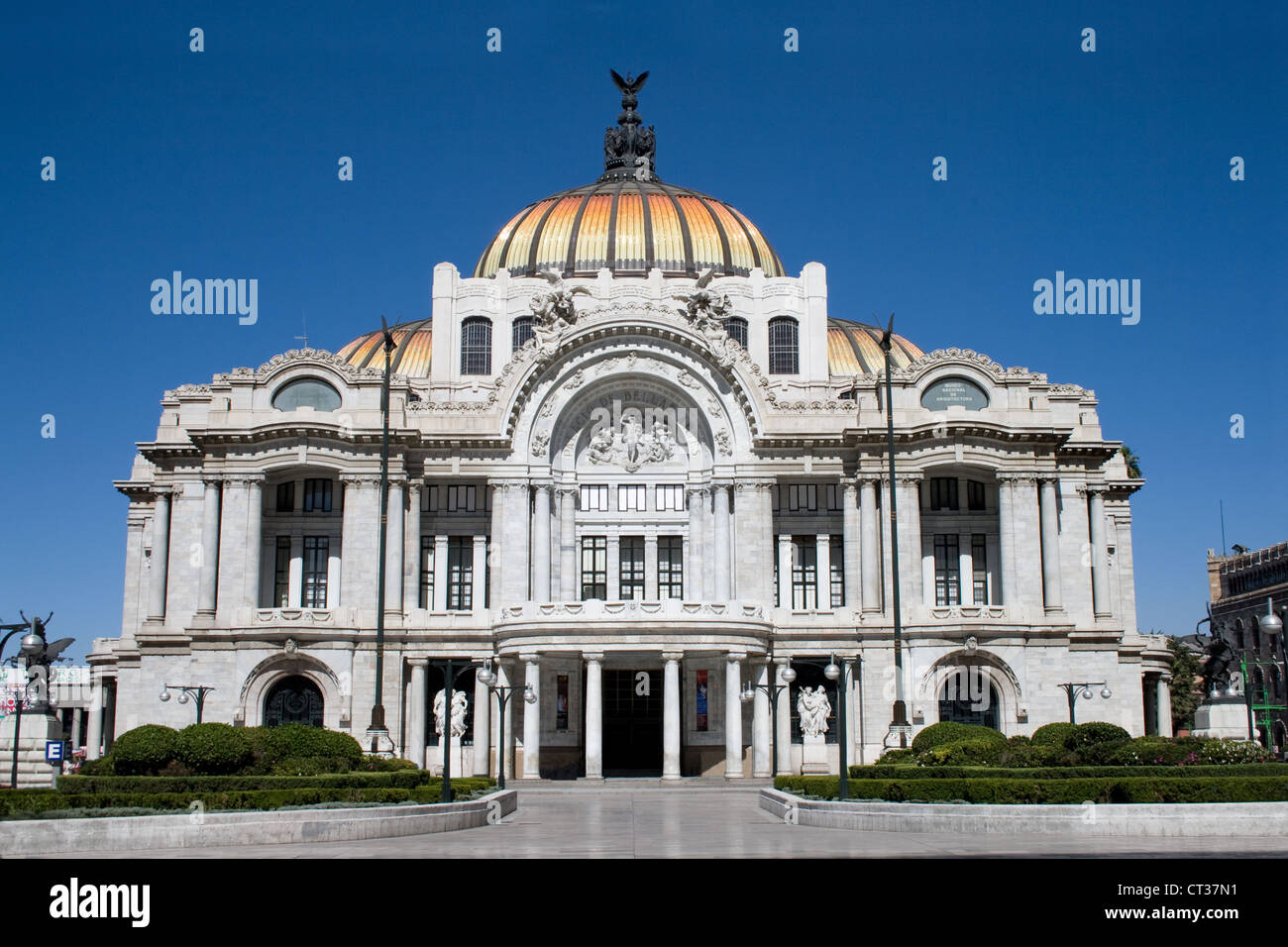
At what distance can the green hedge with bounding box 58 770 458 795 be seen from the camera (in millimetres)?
34938

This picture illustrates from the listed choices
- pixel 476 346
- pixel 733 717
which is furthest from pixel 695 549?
pixel 476 346

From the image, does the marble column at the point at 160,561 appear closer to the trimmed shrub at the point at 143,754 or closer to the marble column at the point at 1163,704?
the trimmed shrub at the point at 143,754

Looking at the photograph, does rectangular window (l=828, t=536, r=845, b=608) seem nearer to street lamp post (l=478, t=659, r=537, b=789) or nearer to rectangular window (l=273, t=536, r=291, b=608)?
street lamp post (l=478, t=659, r=537, b=789)

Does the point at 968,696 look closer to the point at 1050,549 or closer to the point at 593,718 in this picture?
the point at 1050,549

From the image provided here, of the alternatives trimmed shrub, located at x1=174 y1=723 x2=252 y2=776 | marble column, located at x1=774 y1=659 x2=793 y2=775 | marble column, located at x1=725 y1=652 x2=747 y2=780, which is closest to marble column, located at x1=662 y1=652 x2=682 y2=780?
marble column, located at x1=725 y1=652 x2=747 y2=780

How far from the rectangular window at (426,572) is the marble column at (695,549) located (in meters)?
12.5

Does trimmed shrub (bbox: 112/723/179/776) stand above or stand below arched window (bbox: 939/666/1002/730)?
below

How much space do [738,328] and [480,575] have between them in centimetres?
2130

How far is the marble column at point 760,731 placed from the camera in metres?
62.1

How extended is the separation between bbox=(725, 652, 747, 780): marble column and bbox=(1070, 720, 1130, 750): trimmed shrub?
19539mm

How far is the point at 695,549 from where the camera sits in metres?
69.3

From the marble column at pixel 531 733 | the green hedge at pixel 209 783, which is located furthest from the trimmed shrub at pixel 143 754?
the marble column at pixel 531 733

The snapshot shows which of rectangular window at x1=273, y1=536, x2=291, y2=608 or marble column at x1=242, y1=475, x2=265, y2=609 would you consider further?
rectangular window at x1=273, y1=536, x2=291, y2=608
